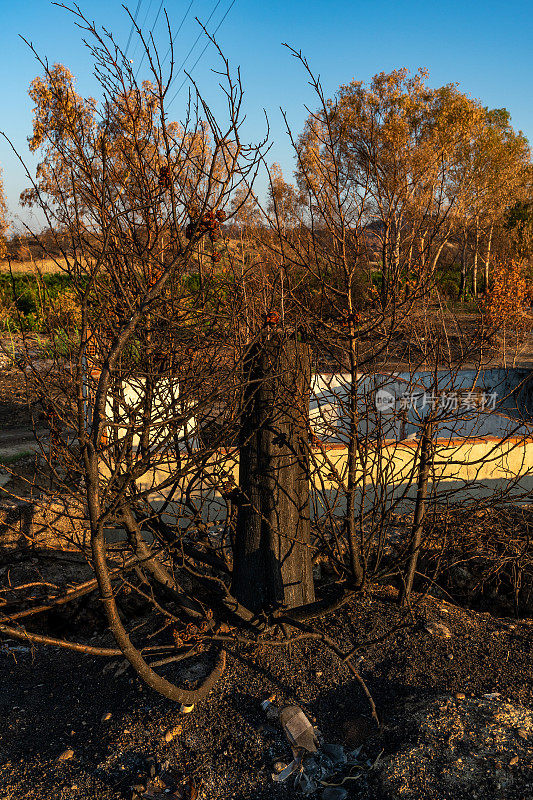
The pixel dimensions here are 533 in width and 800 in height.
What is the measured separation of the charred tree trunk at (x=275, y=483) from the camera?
118 inches

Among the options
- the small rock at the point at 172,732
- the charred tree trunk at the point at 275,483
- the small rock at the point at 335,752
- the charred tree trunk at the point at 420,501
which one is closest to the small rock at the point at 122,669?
the small rock at the point at 172,732

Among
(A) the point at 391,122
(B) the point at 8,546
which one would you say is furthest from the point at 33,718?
(A) the point at 391,122

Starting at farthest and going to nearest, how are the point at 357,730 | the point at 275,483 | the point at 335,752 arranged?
the point at 275,483 → the point at 357,730 → the point at 335,752

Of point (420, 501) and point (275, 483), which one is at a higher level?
point (275, 483)

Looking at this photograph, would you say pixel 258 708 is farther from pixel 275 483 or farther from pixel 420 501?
pixel 420 501

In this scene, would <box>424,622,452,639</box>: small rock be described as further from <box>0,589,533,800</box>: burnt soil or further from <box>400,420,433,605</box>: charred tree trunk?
<box>400,420,433,605</box>: charred tree trunk

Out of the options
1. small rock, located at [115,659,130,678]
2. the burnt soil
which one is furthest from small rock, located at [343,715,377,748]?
small rock, located at [115,659,130,678]

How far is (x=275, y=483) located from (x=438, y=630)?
1.19m

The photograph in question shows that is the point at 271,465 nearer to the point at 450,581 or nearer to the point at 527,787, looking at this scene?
the point at 527,787

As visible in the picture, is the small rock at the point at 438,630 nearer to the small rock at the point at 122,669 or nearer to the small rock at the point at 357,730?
the small rock at the point at 357,730

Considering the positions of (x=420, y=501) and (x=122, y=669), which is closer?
(x=122, y=669)

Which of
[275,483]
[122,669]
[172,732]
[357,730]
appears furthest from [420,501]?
[122,669]

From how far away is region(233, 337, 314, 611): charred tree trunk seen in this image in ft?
9.80

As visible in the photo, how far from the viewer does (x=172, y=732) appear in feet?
8.12
